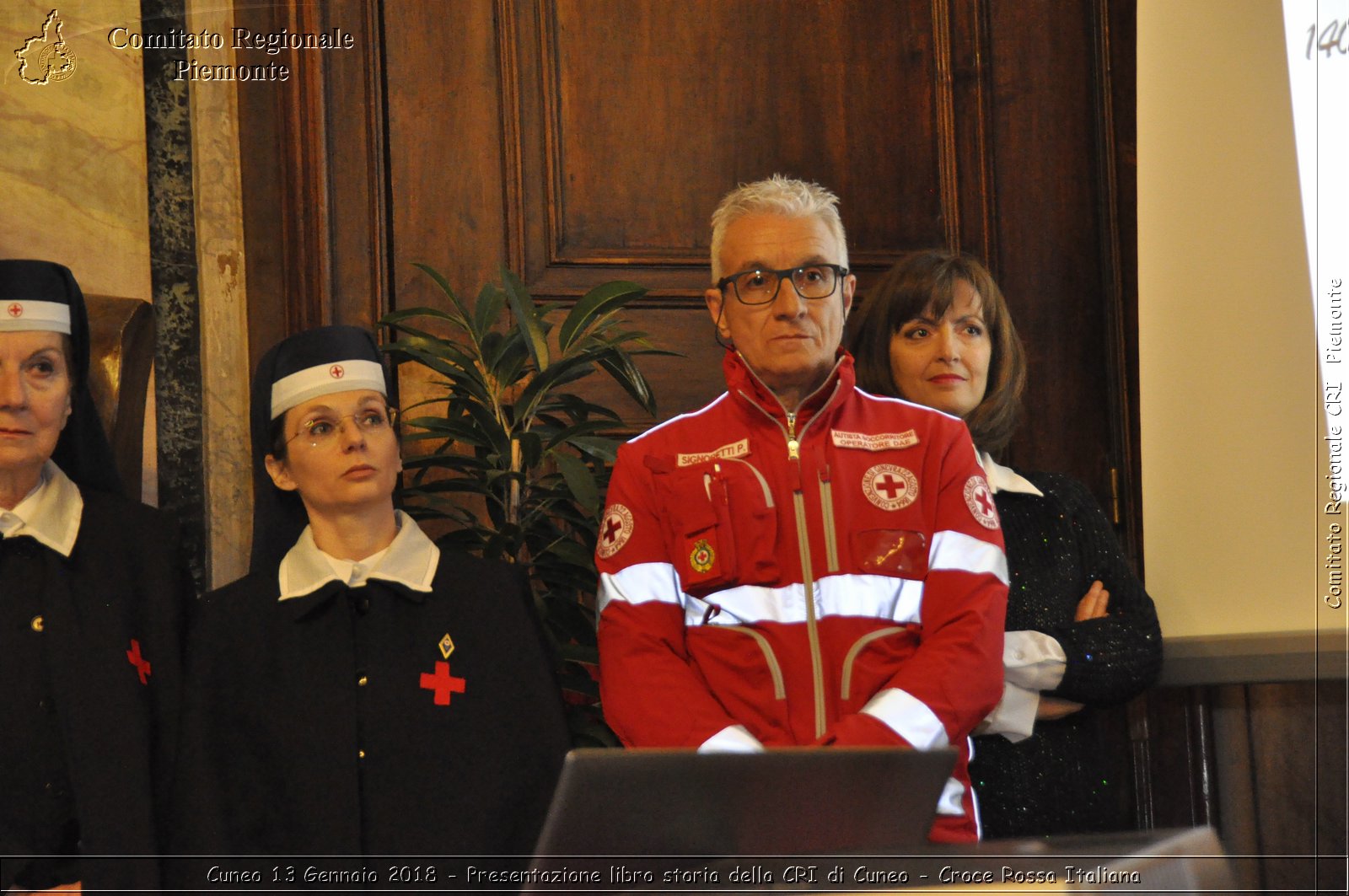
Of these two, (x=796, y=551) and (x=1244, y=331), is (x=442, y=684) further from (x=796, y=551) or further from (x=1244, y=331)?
(x=1244, y=331)

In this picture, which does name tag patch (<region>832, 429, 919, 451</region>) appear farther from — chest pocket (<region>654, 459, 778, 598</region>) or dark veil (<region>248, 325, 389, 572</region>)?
dark veil (<region>248, 325, 389, 572</region>)

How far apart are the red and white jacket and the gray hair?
0.84ft

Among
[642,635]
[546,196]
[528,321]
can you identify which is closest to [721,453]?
[642,635]

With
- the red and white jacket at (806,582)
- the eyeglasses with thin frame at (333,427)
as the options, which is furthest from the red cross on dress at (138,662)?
the red and white jacket at (806,582)

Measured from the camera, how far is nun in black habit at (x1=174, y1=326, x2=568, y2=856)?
103 inches

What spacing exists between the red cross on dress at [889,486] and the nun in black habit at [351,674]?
72 centimetres

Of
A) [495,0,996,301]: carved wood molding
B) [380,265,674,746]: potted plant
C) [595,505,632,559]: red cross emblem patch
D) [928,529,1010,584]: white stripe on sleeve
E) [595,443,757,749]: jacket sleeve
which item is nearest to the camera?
[595,443,757,749]: jacket sleeve

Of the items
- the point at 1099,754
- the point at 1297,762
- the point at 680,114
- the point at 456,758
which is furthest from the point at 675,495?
the point at 680,114

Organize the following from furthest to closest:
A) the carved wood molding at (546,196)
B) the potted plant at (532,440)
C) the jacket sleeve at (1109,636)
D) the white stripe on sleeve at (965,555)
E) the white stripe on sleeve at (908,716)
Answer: the carved wood molding at (546,196) < the potted plant at (532,440) < the jacket sleeve at (1109,636) < the white stripe on sleeve at (965,555) < the white stripe on sleeve at (908,716)

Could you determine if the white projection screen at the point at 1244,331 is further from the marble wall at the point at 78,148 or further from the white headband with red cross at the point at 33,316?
the marble wall at the point at 78,148

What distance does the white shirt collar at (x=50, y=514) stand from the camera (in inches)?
105

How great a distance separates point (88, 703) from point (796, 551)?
4.24 feet

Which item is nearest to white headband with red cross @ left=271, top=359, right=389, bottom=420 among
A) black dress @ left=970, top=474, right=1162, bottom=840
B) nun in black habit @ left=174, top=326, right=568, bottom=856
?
nun in black habit @ left=174, top=326, right=568, bottom=856

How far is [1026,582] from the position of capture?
9.66 feet
